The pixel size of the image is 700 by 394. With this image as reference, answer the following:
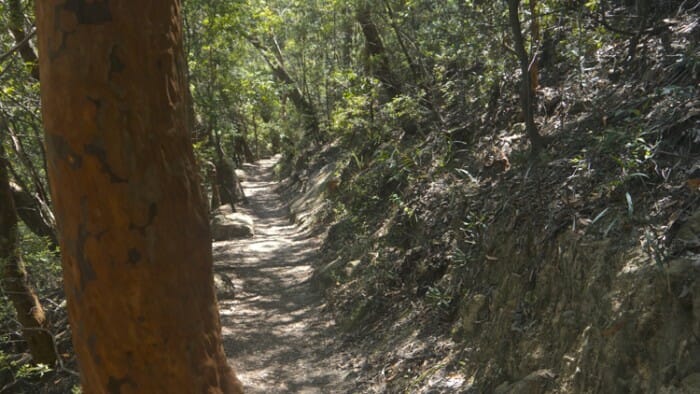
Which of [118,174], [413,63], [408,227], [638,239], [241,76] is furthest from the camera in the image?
[241,76]

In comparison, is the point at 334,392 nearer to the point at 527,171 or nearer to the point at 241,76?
the point at 527,171

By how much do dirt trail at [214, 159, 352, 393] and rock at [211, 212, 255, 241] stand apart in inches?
14.0

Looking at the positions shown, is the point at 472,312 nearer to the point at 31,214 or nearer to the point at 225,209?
the point at 31,214

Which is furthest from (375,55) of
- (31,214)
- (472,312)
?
(472,312)

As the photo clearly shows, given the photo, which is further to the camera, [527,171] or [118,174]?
[527,171]

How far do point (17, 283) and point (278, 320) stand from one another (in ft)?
11.9

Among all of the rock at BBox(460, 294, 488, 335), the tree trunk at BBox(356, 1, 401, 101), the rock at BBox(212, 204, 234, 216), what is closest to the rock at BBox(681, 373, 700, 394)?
the rock at BBox(460, 294, 488, 335)

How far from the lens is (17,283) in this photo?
654cm

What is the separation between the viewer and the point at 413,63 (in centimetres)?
1048

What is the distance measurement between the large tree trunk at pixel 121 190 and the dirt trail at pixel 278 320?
4488 millimetres

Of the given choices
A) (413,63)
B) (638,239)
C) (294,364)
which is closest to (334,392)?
(294,364)

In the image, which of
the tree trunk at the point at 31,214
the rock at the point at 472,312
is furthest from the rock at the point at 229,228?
the rock at the point at 472,312

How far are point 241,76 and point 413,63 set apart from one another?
6.18 meters

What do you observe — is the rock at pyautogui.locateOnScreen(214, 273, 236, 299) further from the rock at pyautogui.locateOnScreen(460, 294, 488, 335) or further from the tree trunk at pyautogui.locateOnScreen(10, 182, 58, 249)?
the rock at pyautogui.locateOnScreen(460, 294, 488, 335)
